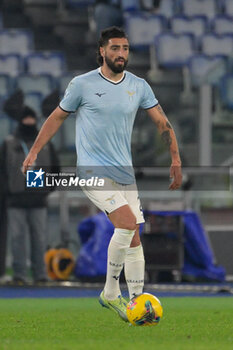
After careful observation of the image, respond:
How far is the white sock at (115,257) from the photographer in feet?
19.2

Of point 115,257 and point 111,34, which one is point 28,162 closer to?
point 115,257

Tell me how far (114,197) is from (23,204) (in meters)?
5.22

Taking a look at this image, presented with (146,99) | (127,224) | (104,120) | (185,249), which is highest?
(146,99)

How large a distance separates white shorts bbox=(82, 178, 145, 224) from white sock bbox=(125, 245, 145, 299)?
229 millimetres

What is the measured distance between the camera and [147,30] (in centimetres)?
1747

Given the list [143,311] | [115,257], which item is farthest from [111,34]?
[143,311]

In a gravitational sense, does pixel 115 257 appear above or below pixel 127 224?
below

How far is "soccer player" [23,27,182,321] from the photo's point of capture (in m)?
5.82

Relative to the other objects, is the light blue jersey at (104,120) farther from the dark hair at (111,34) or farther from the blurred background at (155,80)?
the blurred background at (155,80)

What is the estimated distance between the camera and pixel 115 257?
5965mm

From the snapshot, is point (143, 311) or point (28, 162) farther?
point (28, 162)

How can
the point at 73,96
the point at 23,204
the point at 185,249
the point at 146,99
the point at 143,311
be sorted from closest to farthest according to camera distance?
the point at 143,311 < the point at 73,96 < the point at 146,99 < the point at 23,204 < the point at 185,249

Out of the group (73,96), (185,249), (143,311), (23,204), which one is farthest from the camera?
(185,249)

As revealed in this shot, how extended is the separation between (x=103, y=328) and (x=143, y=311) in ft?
1.21
